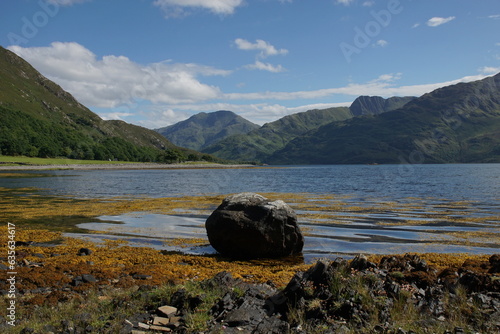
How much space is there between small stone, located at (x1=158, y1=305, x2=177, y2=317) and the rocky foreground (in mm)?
23

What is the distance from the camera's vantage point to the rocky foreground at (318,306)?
8.06 meters

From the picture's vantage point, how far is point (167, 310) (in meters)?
9.02

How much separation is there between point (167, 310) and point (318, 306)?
3820 millimetres

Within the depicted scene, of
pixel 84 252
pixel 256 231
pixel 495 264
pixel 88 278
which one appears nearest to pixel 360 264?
pixel 495 264

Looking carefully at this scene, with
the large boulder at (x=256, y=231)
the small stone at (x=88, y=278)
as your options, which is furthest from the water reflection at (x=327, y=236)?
the small stone at (x=88, y=278)

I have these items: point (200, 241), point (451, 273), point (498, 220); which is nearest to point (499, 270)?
point (451, 273)

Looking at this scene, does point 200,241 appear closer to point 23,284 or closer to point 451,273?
point 23,284

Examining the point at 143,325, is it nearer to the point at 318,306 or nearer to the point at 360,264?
the point at 318,306

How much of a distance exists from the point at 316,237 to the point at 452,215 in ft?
56.3

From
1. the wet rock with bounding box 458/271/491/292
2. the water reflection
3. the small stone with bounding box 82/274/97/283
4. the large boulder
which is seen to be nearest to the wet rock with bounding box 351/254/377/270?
the wet rock with bounding box 458/271/491/292

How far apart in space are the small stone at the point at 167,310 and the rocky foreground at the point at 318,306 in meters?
0.02

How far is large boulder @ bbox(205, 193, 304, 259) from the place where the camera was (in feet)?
55.7

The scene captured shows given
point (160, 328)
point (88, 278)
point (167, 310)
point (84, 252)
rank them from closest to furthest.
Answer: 1. point (160, 328)
2. point (167, 310)
3. point (88, 278)
4. point (84, 252)

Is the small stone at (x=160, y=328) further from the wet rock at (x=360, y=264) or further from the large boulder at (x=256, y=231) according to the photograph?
the large boulder at (x=256, y=231)
